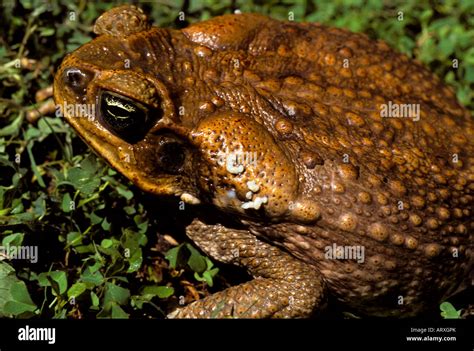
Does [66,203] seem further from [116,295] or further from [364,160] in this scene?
[364,160]

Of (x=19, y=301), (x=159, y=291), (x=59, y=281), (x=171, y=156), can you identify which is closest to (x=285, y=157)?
(x=171, y=156)

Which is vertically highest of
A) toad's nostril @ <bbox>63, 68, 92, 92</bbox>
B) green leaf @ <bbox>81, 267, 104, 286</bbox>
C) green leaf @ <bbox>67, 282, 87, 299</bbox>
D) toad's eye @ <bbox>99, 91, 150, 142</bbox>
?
toad's nostril @ <bbox>63, 68, 92, 92</bbox>

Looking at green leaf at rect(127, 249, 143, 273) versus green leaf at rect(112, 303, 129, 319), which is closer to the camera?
green leaf at rect(112, 303, 129, 319)

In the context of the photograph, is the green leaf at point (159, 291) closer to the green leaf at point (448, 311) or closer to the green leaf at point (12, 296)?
the green leaf at point (12, 296)

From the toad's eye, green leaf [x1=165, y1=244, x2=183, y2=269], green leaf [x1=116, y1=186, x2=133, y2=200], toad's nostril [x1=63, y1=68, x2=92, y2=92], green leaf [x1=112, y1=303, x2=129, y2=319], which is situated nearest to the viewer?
the toad's eye

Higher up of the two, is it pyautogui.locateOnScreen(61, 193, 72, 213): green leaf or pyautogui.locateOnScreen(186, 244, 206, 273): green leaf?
pyautogui.locateOnScreen(61, 193, 72, 213): green leaf

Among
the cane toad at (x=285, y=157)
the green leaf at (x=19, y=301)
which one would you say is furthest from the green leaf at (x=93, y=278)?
the cane toad at (x=285, y=157)

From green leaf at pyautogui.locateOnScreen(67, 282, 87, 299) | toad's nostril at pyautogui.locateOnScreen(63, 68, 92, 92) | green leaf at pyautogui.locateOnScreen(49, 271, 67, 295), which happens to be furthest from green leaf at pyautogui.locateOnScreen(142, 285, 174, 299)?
toad's nostril at pyautogui.locateOnScreen(63, 68, 92, 92)

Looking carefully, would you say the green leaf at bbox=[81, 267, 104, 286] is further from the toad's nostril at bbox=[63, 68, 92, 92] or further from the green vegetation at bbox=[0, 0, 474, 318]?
the toad's nostril at bbox=[63, 68, 92, 92]
